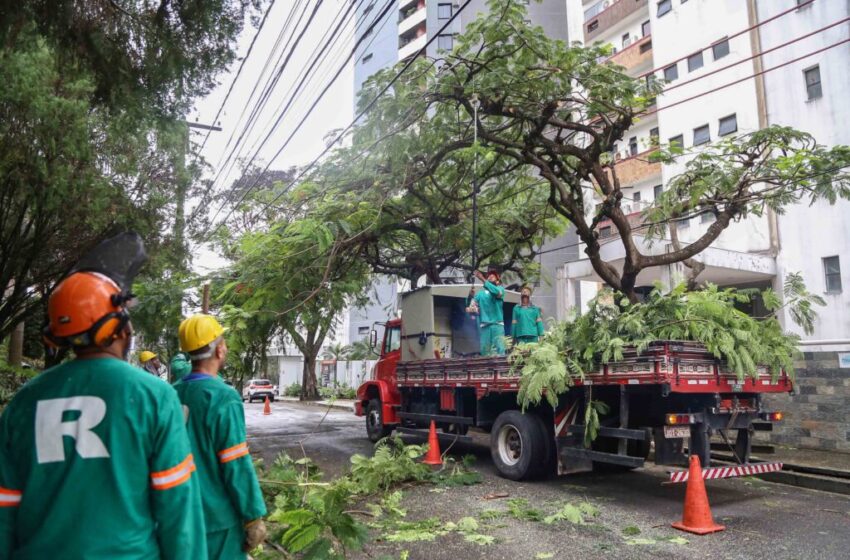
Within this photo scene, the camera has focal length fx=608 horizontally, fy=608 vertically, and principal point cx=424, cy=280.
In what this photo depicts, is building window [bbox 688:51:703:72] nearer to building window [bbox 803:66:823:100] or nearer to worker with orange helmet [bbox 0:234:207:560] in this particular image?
building window [bbox 803:66:823:100]

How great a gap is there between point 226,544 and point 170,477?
0.91 metres

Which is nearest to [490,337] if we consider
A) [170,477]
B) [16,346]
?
[170,477]

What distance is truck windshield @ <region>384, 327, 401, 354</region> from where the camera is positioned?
41.6 ft

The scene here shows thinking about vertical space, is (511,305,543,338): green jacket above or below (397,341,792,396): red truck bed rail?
above

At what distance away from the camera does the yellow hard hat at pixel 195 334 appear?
3.15 meters

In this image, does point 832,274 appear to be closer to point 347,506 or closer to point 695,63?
point 695,63

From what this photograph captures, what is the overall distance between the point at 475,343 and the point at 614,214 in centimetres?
376

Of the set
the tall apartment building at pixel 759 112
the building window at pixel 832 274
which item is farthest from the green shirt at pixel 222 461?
the building window at pixel 832 274

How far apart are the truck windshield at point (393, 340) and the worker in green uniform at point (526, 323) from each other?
3282mm

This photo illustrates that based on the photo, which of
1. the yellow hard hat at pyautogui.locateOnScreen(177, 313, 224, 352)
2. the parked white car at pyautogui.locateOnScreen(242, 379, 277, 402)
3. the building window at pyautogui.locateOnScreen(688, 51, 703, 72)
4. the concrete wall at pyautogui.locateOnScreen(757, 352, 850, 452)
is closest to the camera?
the yellow hard hat at pyautogui.locateOnScreen(177, 313, 224, 352)

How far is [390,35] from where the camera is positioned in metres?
47.3

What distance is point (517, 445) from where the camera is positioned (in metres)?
8.59

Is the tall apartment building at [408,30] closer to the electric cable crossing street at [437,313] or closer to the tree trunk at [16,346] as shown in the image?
the electric cable crossing street at [437,313]

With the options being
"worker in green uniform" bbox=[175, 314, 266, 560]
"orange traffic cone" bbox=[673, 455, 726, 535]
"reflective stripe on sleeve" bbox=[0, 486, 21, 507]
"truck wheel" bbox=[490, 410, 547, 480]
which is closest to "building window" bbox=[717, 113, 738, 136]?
"truck wheel" bbox=[490, 410, 547, 480]
